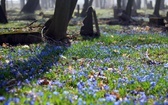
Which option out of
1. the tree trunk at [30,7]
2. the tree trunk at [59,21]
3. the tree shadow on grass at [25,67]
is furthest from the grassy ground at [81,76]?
the tree trunk at [30,7]

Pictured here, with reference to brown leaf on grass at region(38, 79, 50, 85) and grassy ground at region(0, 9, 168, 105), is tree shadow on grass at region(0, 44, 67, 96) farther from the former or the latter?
brown leaf on grass at region(38, 79, 50, 85)

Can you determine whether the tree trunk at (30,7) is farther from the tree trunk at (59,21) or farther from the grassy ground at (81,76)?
the grassy ground at (81,76)

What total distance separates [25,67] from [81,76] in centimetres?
145

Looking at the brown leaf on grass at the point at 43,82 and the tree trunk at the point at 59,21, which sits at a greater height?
the tree trunk at the point at 59,21

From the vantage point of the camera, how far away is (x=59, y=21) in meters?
13.2

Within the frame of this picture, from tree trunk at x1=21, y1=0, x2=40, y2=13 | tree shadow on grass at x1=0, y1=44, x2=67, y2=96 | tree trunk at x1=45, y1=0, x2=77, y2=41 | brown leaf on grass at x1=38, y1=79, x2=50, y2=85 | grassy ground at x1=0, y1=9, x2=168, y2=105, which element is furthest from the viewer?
tree trunk at x1=21, y1=0, x2=40, y2=13

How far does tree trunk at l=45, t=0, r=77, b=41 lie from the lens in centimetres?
1291

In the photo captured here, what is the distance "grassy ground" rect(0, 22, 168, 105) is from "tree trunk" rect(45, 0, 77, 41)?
1.73 m

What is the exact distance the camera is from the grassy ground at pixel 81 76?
188 inches

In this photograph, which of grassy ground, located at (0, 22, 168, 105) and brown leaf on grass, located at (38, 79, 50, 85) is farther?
brown leaf on grass, located at (38, 79, 50, 85)

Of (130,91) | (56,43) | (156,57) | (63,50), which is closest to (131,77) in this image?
(130,91)

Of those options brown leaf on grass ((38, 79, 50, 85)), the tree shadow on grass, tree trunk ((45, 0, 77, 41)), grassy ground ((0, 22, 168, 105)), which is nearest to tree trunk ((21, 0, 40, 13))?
tree trunk ((45, 0, 77, 41))

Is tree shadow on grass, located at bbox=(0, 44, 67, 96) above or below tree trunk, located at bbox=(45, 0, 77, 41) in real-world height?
below

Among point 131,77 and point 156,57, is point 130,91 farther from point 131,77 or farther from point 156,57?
point 156,57
